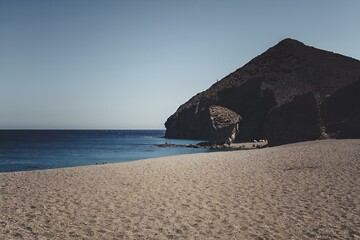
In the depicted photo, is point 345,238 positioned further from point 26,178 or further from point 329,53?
point 329,53

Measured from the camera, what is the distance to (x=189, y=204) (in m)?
11.3

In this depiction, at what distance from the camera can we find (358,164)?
694 inches

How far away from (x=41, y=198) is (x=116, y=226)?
16.6 ft

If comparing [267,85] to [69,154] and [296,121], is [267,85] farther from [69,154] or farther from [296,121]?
[69,154]

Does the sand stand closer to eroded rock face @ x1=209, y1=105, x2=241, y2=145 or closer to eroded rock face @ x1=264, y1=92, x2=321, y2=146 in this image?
eroded rock face @ x1=264, y1=92, x2=321, y2=146

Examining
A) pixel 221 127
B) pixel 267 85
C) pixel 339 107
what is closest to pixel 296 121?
pixel 339 107

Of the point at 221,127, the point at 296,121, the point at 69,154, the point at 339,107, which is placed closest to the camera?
the point at 296,121

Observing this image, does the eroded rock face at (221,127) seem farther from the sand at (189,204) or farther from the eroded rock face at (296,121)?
the sand at (189,204)

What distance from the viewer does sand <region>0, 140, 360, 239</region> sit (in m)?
8.58

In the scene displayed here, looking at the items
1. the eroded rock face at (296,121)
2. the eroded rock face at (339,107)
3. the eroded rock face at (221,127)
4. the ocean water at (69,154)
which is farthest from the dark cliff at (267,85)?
the eroded rock face at (296,121)

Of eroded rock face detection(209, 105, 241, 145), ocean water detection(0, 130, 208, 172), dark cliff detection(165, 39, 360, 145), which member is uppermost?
dark cliff detection(165, 39, 360, 145)

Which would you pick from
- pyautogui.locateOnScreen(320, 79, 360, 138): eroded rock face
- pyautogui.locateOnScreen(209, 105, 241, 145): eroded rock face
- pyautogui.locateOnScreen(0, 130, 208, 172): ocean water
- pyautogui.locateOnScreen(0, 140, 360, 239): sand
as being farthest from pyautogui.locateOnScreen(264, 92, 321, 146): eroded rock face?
pyautogui.locateOnScreen(0, 140, 360, 239): sand

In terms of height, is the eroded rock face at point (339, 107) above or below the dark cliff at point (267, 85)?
below

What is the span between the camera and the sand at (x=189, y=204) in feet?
28.1
